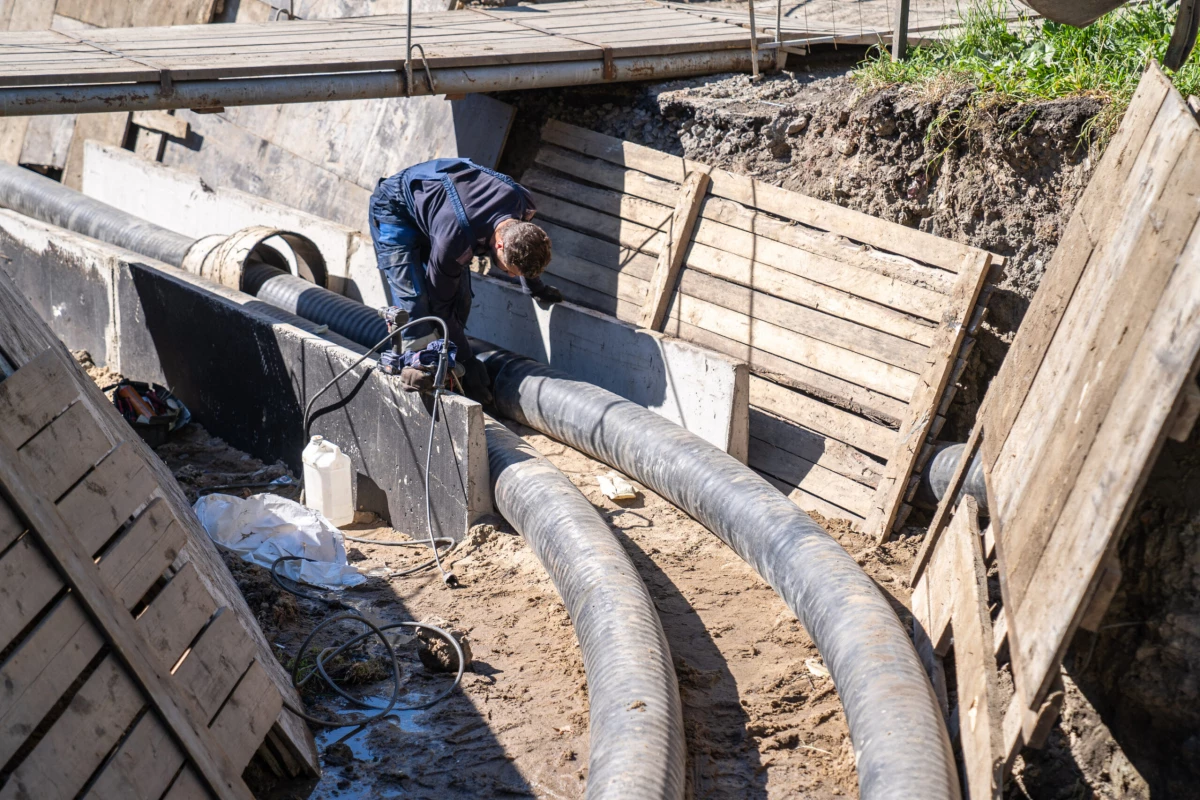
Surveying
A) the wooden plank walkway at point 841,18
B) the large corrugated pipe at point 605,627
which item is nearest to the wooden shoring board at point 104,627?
the large corrugated pipe at point 605,627

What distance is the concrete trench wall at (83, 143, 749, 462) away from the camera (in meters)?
5.62

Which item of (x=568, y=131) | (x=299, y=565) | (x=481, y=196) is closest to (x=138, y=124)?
(x=568, y=131)

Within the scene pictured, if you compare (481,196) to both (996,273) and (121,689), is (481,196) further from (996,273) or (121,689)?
(121,689)

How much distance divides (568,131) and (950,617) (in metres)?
4.43

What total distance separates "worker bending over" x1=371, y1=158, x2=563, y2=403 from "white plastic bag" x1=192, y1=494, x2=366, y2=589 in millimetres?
836

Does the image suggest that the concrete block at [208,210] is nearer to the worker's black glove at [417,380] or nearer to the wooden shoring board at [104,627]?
the worker's black glove at [417,380]

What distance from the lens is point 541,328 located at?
261 inches

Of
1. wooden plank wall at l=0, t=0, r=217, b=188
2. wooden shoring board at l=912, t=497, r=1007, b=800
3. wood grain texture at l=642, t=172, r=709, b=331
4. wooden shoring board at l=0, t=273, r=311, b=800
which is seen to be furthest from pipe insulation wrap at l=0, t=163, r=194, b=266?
wooden shoring board at l=912, t=497, r=1007, b=800

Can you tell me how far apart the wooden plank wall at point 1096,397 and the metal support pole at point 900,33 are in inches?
106

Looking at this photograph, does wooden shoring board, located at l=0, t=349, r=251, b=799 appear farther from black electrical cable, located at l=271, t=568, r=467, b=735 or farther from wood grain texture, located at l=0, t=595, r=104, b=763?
black electrical cable, located at l=271, t=568, r=467, b=735

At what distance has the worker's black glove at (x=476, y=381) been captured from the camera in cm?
617

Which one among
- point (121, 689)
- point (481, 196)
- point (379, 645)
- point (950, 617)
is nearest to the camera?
point (121, 689)

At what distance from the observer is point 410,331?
5.96 meters

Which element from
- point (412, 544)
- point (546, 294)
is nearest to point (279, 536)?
point (412, 544)
